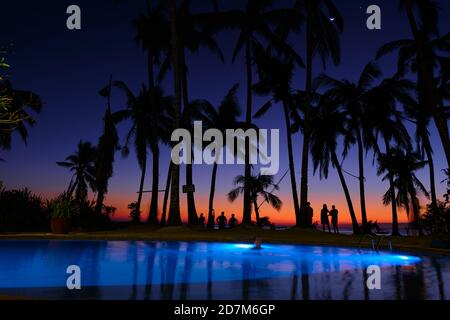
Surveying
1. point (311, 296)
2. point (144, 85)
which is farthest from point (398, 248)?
point (144, 85)

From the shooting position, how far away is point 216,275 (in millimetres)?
8141

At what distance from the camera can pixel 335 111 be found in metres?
30.6

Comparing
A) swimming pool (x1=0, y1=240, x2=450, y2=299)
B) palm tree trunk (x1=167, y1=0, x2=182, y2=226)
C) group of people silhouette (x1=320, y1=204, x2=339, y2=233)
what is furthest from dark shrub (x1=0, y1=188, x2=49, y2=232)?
group of people silhouette (x1=320, y1=204, x2=339, y2=233)

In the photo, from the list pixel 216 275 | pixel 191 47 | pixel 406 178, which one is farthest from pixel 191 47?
pixel 216 275

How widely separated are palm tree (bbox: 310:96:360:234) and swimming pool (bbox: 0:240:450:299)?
1761 cm

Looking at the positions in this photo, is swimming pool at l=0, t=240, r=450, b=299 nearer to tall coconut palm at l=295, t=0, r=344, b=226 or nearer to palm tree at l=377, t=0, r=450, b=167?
palm tree at l=377, t=0, r=450, b=167

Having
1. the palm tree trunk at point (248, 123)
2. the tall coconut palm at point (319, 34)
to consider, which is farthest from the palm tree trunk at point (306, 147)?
the palm tree trunk at point (248, 123)

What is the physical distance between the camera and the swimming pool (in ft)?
20.2

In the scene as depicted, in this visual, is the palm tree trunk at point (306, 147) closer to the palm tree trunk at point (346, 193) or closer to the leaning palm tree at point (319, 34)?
the leaning palm tree at point (319, 34)

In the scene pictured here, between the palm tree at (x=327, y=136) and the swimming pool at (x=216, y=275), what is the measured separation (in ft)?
57.8

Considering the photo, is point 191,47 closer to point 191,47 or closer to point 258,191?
point 191,47

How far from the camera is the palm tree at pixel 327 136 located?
2988 centimetres

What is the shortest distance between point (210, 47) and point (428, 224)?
58.2ft
